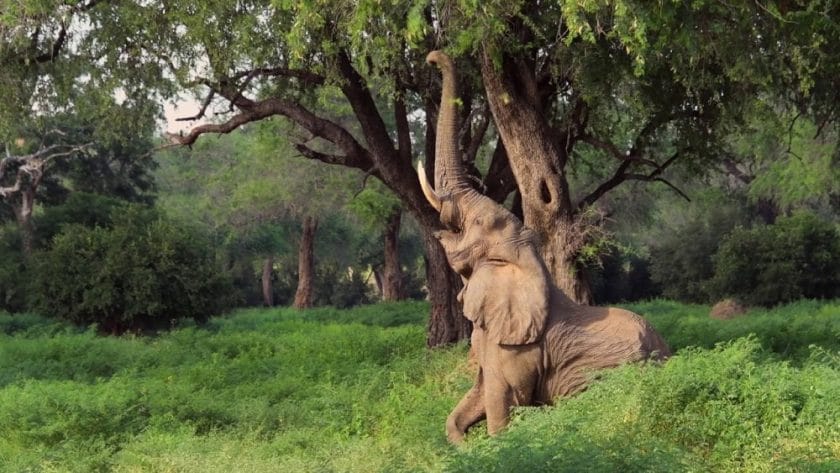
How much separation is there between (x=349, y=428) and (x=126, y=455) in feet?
7.46

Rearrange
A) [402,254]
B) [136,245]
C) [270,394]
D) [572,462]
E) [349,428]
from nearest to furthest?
[572,462] < [349,428] < [270,394] < [136,245] < [402,254]

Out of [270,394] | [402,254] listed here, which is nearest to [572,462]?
[270,394]

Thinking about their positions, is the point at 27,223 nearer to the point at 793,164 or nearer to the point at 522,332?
the point at 793,164

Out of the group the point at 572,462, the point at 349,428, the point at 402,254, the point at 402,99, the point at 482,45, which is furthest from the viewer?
the point at 402,254

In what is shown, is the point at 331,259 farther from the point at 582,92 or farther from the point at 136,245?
the point at 582,92

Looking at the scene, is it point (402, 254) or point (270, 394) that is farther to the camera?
point (402, 254)

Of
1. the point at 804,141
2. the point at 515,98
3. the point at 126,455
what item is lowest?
the point at 126,455

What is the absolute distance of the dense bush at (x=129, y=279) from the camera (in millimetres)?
26156

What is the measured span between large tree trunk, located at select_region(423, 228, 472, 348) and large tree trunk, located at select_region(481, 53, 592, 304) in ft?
15.1

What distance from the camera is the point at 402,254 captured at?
2119 inches

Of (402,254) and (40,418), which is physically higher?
(402,254)

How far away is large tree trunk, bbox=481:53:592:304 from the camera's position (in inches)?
506

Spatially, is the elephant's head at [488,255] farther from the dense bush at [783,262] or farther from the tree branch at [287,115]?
the dense bush at [783,262]

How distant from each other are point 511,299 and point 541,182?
3938 millimetres
